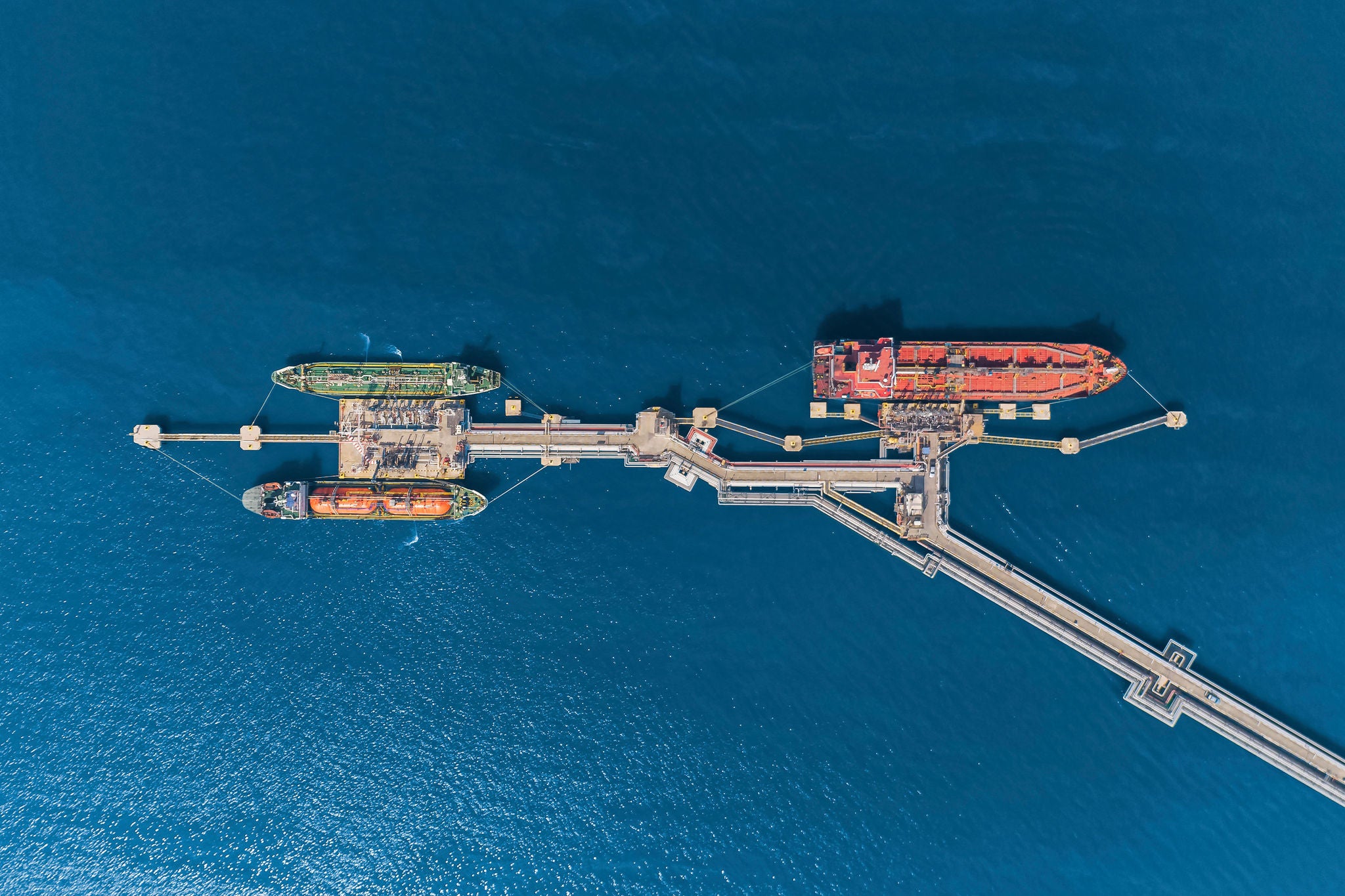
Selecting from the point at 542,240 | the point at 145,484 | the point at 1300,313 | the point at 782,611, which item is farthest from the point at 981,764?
the point at 145,484

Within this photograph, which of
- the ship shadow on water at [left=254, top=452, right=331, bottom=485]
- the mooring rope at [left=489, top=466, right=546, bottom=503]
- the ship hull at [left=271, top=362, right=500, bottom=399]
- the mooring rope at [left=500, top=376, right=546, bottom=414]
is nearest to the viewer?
the ship hull at [left=271, top=362, right=500, bottom=399]

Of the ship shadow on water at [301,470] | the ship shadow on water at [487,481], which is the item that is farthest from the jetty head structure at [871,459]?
the ship shadow on water at [301,470]

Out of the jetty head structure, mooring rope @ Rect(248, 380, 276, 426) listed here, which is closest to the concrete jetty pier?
the jetty head structure

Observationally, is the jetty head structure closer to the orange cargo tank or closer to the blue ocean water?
the orange cargo tank

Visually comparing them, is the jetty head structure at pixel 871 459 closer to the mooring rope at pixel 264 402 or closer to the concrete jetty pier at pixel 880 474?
the concrete jetty pier at pixel 880 474

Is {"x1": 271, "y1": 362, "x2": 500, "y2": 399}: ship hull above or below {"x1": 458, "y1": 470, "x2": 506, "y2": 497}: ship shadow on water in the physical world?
above

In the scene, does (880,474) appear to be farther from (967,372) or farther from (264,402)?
(264,402)
